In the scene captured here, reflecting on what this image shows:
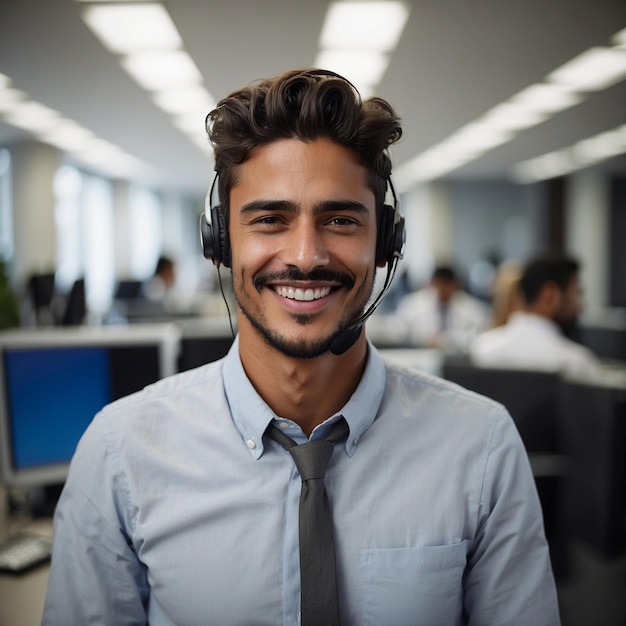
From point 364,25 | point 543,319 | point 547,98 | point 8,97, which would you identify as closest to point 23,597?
point 8,97

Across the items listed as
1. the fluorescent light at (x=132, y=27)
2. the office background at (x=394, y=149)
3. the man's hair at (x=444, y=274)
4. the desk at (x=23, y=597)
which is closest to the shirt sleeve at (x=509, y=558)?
the office background at (x=394, y=149)

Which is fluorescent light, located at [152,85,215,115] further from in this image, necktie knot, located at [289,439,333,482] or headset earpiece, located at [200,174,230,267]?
necktie knot, located at [289,439,333,482]

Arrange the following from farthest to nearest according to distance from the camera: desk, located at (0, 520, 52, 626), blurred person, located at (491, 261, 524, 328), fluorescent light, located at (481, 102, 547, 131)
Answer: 1. fluorescent light, located at (481, 102, 547, 131)
2. blurred person, located at (491, 261, 524, 328)
3. desk, located at (0, 520, 52, 626)

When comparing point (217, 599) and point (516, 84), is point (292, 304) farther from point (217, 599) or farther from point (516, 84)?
point (516, 84)

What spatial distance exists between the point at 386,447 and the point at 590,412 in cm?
83

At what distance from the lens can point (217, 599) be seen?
0.89 meters

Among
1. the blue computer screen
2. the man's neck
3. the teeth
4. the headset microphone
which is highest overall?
the teeth

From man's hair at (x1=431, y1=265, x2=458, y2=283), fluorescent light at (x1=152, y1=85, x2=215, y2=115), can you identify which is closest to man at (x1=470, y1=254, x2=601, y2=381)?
man's hair at (x1=431, y1=265, x2=458, y2=283)

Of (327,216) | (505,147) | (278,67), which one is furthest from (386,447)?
(505,147)

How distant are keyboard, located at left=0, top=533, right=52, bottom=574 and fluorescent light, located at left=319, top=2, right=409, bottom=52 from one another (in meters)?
2.30

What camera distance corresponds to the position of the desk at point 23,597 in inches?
45.9

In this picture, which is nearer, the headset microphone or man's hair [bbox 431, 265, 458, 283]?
the headset microphone

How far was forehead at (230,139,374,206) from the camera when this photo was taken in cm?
91

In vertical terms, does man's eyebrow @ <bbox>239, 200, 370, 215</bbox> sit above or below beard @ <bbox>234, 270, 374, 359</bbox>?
above
